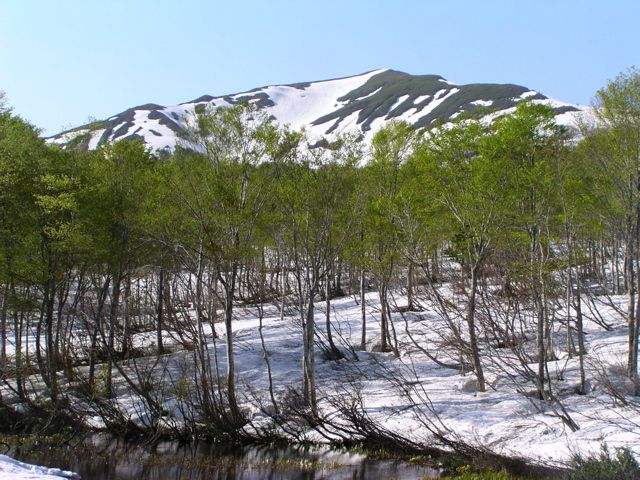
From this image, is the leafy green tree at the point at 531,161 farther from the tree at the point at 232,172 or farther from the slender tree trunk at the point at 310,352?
the tree at the point at 232,172

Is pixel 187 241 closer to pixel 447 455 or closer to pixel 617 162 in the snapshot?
pixel 447 455

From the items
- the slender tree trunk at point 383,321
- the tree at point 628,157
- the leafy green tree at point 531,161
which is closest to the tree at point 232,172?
the leafy green tree at point 531,161

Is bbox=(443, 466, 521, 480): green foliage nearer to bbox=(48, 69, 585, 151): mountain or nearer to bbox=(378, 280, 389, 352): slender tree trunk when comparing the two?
bbox=(378, 280, 389, 352): slender tree trunk

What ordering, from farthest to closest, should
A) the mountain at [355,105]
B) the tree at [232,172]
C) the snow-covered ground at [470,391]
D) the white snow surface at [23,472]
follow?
the mountain at [355,105], the tree at [232,172], the snow-covered ground at [470,391], the white snow surface at [23,472]

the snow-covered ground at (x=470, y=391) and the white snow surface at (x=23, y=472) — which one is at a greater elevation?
the white snow surface at (x=23, y=472)

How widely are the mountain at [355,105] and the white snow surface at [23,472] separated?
74.4m

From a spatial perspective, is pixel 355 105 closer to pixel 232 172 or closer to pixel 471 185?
pixel 232 172

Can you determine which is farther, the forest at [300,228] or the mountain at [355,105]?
the mountain at [355,105]

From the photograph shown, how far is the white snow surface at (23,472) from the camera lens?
27.7 feet

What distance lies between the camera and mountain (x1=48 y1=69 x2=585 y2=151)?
10525 centimetres

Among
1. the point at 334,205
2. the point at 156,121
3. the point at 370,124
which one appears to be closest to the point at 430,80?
the point at 370,124

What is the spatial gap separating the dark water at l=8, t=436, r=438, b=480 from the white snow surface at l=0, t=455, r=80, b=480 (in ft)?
10.7

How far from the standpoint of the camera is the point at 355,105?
135 meters

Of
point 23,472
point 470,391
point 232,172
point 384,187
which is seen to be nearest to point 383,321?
point 384,187
